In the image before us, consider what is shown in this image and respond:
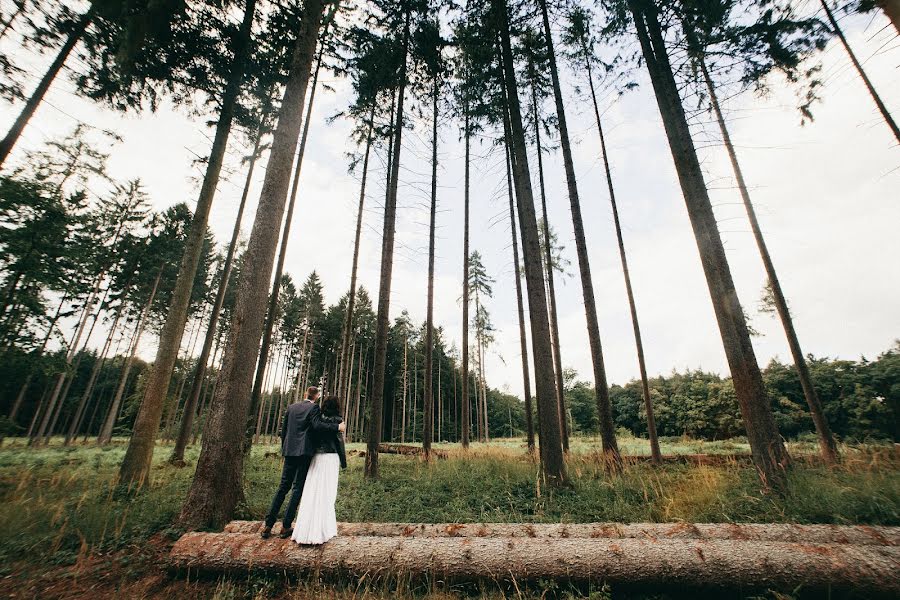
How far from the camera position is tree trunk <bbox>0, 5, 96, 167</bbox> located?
7613mm

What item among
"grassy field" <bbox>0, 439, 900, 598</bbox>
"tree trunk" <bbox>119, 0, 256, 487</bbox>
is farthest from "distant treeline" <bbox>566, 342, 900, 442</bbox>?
"tree trunk" <bbox>119, 0, 256, 487</bbox>

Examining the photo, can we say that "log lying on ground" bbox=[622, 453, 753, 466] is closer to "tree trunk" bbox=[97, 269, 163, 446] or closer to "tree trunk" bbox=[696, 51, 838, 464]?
"tree trunk" bbox=[696, 51, 838, 464]

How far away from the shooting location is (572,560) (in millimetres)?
3328

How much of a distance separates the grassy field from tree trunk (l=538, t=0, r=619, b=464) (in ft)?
3.52

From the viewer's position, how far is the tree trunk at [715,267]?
5.22m

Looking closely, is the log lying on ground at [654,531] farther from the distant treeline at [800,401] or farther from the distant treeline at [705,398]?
the distant treeline at [800,401]

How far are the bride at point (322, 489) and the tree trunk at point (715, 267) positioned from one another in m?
6.76

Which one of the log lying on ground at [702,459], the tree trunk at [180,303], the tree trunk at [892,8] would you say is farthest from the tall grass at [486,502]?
the tree trunk at [892,8]

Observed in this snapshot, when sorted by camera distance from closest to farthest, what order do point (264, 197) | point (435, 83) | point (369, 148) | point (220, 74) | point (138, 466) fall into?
point (264, 197)
point (138, 466)
point (220, 74)
point (435, 83)
point (369, 148)

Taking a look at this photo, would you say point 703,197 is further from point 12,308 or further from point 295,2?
point 12,308

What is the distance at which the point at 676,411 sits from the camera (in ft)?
89.2

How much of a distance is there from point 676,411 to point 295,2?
117 feet

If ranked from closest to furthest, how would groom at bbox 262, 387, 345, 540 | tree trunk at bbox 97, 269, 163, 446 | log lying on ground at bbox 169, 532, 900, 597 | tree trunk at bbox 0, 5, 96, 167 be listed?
log lying on ground at bbox 169, 532, 900, 597 → groom at bbox 262, 387, 345, 540 → tree trunk at bbox 0, 5, 96, 167 → tree trunk at bbox 97, 269, 163, 446

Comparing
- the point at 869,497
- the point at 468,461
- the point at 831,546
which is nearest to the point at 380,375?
the point at 468,461
